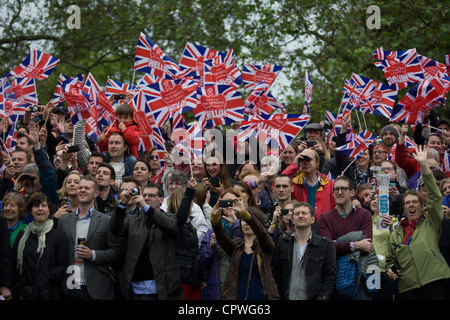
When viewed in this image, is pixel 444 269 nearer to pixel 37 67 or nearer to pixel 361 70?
pixel 37 67

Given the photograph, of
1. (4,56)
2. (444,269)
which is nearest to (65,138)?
(444,269)

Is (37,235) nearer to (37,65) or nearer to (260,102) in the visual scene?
(37,65)

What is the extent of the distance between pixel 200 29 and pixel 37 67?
7908mm

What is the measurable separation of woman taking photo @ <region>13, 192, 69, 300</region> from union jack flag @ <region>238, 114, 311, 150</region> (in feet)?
10.3

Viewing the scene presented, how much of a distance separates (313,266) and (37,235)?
2.97m

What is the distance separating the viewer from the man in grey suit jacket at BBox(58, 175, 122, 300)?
819cm

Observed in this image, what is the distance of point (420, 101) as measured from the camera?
11.2 meters

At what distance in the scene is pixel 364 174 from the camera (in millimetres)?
10719

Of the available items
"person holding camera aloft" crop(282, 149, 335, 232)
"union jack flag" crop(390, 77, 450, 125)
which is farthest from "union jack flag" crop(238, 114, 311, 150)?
"union jack flag" crop(390, 77, 450, 125)

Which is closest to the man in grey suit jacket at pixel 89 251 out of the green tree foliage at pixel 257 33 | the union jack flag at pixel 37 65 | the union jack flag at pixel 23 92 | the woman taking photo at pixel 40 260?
the woman taking photo at pixel 40 260

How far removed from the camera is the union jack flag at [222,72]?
11742mm

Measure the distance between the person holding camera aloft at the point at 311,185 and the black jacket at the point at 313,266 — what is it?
142 cm

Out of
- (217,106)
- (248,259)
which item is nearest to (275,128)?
(217,106)

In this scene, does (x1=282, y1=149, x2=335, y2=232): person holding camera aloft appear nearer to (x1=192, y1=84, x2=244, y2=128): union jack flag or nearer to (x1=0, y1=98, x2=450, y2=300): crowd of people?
(x1=0, y1=98, x2=450, y2=300): crowd of people
